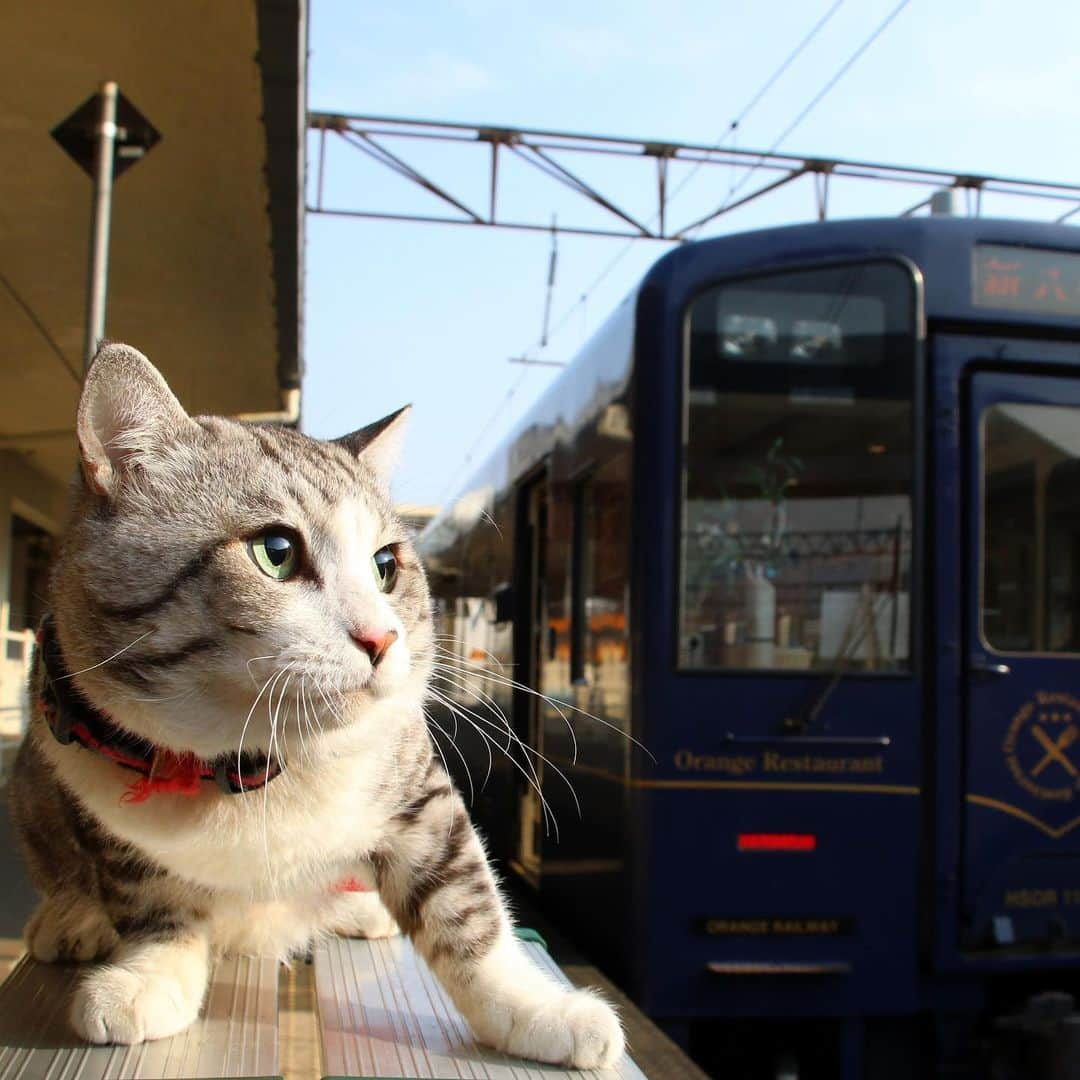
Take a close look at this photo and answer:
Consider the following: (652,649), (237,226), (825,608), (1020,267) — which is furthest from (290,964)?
(237,226)

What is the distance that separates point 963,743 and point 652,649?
1.20m

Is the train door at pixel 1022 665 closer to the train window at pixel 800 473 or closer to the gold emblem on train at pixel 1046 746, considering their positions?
the gold emblem on train at pixel 1046 746

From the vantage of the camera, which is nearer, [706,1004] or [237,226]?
[706,1004]

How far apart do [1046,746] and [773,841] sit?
111cm

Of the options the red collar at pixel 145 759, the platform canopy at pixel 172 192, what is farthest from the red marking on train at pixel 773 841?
the red collar at pixel 145 759

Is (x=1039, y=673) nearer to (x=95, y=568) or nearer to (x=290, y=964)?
(x=290, y=964)

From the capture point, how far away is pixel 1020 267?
15.4 ft

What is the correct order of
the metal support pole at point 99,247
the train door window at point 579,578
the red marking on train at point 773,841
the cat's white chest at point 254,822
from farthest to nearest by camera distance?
the train door window at point 579,578 < the red marking on train at point 773,841 < the metal support pole at point 99,247 < the cat's white chest at point 254,822

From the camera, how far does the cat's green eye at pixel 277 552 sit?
4.47 ft

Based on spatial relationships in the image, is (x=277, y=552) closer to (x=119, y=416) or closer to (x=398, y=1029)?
(x=119, y=416)

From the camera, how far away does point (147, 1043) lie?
4.52ft

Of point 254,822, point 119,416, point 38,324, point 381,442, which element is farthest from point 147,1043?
point 38,324

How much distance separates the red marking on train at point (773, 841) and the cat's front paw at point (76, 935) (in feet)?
9.50

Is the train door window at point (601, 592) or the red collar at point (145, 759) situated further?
the train door window at point (601, 592)
